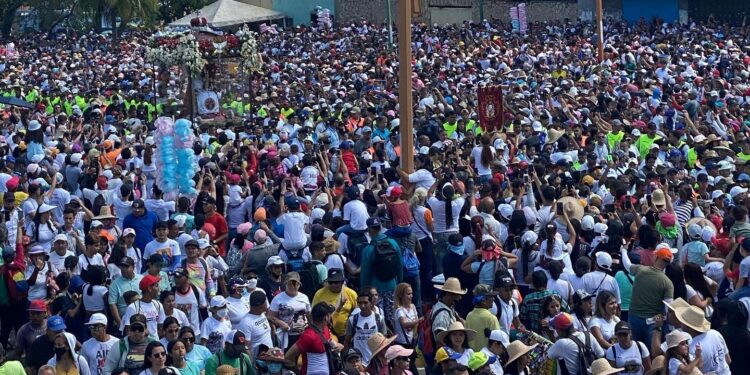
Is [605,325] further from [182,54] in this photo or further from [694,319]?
[182,54]

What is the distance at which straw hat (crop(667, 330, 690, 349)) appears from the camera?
10.3m

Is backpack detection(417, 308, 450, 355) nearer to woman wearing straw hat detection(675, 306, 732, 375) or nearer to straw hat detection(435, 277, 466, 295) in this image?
straw hat detection(435, 277, 466, 295)

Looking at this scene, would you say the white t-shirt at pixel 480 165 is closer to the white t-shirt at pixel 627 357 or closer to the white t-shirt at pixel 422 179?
the white t-shirt at pixel 422 179

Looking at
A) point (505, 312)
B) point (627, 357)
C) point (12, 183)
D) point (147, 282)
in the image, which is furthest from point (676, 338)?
point (12, 183)

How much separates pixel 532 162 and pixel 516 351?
24.0 feet

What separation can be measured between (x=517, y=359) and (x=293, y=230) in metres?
3.83

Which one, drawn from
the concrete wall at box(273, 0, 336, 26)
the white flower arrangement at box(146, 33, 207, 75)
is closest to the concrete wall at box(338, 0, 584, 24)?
the concrete wall at box(273, 0, 336, 26)

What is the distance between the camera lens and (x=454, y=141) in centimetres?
1981

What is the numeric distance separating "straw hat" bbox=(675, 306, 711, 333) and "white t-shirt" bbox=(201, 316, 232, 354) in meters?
3.33

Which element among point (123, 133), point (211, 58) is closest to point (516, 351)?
point (123, 133)

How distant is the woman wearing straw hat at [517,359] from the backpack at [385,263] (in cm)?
239

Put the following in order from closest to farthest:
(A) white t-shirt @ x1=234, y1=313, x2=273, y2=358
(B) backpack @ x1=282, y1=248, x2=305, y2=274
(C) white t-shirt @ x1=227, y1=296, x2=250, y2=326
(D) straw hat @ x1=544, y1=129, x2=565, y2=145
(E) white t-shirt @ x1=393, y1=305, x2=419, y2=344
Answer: (A) white t-shirt @ x1=234, y1=313, x2=273, y2=358
(C) white t-shirt @ x1=227, y1=296, x2=250, y2=326
(E) white t-shirt @ x1=393, y1=305, x2=419, y2=344
(B) backpack @ x1=282, y1=248, x2=305, y2=274
(D) straw hat @ x1=544, y1=129, x2=565, y2=145

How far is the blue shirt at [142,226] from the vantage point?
14645 mm

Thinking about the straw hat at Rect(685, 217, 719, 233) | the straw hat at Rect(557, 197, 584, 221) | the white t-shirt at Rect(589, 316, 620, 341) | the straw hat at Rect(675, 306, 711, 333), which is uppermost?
the straw hat at Rect(557, 197, 584, 221)
